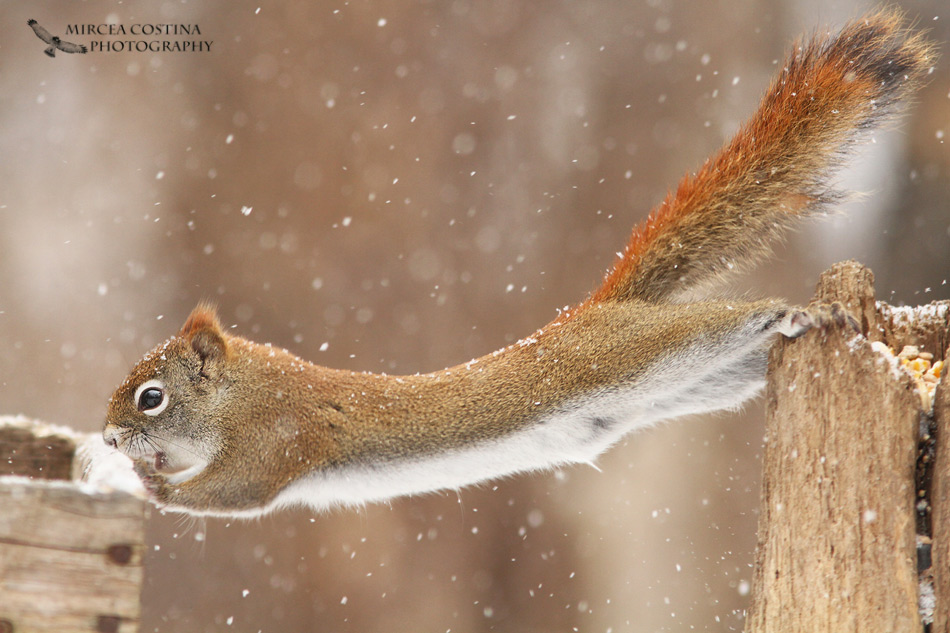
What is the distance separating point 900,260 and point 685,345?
284 cm

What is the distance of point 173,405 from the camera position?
1.52 metres

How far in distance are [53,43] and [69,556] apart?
282 cm

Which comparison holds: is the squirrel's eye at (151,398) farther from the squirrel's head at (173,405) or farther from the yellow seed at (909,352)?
the yellow seed at (909,352)

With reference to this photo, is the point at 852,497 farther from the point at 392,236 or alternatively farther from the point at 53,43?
the point at 53,43

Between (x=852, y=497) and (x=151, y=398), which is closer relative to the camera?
(x=852, y=497)

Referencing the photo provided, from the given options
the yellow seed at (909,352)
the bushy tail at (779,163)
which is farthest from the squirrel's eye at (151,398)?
the yellow seed at (909,352)

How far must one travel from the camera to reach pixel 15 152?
3.45 m

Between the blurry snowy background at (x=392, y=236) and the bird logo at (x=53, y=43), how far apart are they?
0.05m

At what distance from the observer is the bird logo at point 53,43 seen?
328cm

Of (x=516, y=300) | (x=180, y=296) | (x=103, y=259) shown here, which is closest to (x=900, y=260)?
(x=516, y=300)

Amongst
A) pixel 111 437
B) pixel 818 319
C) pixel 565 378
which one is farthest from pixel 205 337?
Answer: pixel 818 319

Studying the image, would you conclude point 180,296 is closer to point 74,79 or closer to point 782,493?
point 74,79

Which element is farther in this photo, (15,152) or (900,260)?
(900,260)

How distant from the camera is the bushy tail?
1.39m
